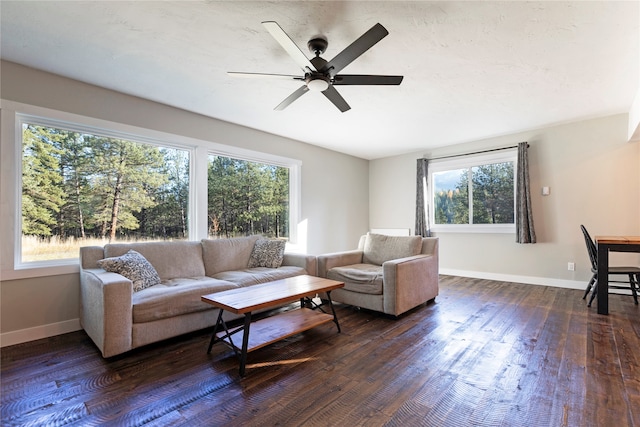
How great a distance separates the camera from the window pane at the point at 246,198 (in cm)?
411

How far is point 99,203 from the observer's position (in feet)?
10.3

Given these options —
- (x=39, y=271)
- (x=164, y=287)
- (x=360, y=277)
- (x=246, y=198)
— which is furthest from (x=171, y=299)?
(x=246, y=198)

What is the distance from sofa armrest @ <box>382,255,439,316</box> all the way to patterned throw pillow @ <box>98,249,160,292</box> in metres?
2.27

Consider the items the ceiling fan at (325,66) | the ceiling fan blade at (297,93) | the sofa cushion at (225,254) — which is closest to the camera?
the ceiling fan at (325,66)

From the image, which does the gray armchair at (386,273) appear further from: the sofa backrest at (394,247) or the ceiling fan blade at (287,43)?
the ceiling fan blade at (287,43)

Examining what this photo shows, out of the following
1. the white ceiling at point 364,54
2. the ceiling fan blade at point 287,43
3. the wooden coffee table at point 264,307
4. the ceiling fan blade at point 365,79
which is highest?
the white ceiling at point 364,54

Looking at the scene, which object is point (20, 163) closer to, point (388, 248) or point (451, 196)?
point (388, 248)

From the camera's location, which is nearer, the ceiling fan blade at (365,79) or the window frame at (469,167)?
the ceiling fan blade at (365,79)

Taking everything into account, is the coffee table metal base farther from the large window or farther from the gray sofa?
the large window

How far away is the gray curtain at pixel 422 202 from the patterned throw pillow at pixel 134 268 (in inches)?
178

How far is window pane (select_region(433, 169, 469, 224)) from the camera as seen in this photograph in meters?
5.39

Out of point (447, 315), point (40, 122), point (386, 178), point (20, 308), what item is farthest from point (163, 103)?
point (386, 178)

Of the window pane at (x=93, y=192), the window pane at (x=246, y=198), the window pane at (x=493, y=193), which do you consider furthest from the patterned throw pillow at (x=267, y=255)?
the window pane at (x=493, y=193)

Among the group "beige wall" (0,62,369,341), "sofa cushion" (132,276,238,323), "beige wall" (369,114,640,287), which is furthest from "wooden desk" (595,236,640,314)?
"sofa cushion" (132,276,238,323)
